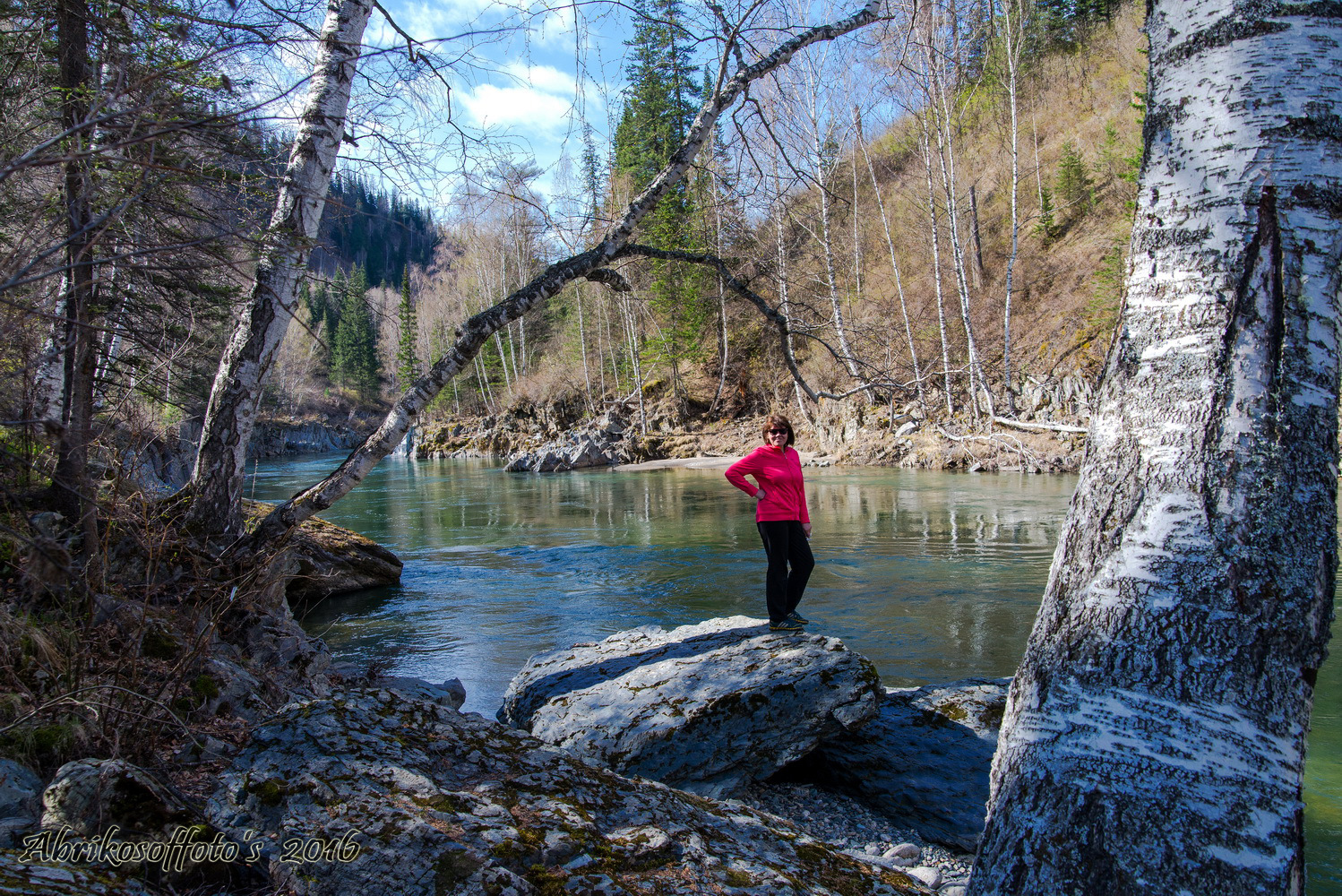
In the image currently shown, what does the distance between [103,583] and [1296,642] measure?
14.0 ft

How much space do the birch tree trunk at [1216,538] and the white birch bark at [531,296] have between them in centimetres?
325

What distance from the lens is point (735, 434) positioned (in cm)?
3403

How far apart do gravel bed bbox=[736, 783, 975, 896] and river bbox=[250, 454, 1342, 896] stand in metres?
1.68

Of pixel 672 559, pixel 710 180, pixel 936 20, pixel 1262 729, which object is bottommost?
pixel 672 559

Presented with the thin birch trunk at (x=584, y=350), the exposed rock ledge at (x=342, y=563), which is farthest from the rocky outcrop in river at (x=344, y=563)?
the thin birch trunk at (x=584, y=350)

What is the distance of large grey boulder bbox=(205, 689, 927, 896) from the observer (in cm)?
185

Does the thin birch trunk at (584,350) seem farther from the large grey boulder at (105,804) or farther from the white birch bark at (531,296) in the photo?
the large grey boulder at (105,804)

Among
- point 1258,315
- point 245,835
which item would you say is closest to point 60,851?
point 245,835

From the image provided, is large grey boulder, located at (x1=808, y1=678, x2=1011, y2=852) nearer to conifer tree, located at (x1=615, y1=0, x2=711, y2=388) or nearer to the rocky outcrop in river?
conifer tree, located at (x1=615, y1=0, x2=711, y2=388)

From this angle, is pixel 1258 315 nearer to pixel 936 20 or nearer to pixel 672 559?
pixel 936 20

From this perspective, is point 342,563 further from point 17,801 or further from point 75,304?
point 17,801

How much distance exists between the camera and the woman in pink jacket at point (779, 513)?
5684 millimetres

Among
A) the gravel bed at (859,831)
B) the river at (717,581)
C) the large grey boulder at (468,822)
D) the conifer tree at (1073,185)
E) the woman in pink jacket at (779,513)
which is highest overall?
the conifer tree at (1073,185)

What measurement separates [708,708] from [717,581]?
19.9 ft
